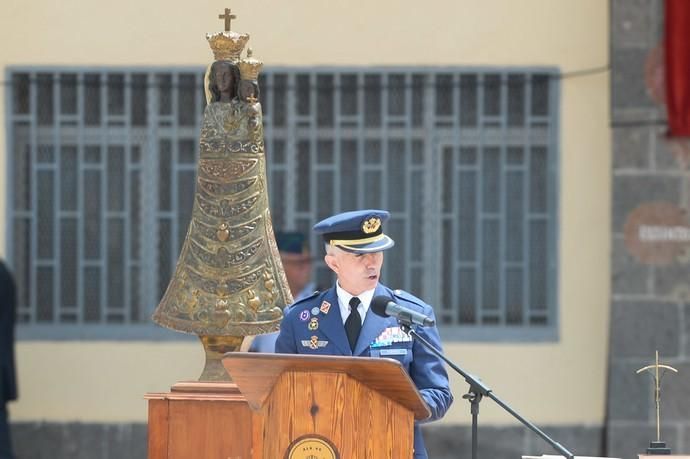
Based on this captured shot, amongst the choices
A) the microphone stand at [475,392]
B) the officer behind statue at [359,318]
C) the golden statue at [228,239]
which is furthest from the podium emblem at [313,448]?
the golden statue at [228,239]

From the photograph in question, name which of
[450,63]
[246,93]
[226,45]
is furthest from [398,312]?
[450,63]

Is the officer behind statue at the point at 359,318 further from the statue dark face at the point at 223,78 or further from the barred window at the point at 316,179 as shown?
the barred window at the point at 316,179

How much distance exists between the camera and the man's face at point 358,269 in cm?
607

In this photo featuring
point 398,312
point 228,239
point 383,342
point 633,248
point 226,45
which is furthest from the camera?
point 633,248

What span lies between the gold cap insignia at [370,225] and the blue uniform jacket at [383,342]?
221 millimetres

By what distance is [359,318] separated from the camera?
6.12m

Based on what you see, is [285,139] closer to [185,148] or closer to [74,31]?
[185,148]

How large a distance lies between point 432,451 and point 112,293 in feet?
7.72

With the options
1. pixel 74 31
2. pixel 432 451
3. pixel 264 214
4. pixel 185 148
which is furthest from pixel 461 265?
pixel 264 214

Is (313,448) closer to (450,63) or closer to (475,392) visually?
(475,392)

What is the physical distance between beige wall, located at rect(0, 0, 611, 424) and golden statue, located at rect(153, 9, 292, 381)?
148 inches

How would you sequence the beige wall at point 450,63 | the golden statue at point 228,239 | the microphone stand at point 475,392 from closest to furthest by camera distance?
the microphone stand at point 475,392 → the golden statue at point 228,239 → the beige wall at point 450,63

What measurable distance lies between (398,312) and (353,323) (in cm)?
55

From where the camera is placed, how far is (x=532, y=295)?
1105cm
